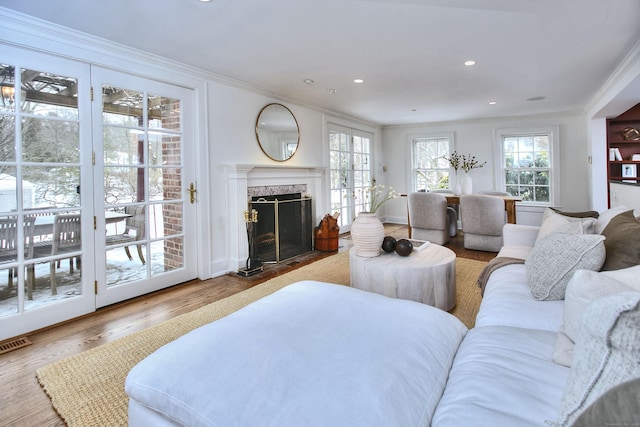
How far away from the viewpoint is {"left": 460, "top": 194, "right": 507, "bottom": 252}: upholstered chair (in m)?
4.61

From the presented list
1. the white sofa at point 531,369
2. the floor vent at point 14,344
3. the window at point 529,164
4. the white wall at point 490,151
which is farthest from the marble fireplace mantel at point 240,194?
Answer: the window at point 529,164

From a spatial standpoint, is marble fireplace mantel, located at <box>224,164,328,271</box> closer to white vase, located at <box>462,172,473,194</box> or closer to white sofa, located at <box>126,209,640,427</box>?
white sofa, located at <box>126,209,640,427</box>

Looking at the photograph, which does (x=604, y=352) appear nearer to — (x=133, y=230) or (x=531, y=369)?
(x=531, y=369)

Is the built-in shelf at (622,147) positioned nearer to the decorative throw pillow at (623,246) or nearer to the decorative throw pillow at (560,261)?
the decorative throw pillow at (623,246)

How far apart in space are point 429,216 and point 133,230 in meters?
4.00

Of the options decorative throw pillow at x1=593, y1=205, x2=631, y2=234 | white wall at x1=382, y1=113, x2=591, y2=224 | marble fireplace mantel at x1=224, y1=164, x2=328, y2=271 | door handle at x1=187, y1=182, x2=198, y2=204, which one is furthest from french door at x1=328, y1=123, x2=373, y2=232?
decorative throw pillow at x1=593, y1=205, x2=631, y2=234

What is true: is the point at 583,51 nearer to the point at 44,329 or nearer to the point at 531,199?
the point at 531,199

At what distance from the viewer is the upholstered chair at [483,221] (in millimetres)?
4609

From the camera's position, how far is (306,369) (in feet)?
3.50

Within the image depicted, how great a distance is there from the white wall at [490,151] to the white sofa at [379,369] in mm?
5696

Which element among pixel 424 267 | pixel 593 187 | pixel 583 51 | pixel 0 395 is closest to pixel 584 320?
pixel 424 267

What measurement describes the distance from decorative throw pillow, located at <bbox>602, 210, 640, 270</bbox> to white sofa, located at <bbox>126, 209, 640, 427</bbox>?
12.2 inches

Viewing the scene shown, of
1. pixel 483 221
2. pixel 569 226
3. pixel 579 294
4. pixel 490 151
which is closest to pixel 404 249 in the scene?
pixel 569 226

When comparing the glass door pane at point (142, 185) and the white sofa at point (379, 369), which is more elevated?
the glass door pane at point (142, 185)
